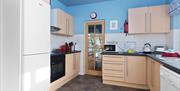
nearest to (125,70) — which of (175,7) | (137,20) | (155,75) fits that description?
(155,75)

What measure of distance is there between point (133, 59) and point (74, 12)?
2725mm

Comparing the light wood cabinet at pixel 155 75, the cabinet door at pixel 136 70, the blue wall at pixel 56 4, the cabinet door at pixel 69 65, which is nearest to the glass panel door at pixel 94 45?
the cabinet door at pixel 69 65

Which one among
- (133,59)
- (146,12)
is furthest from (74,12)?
(133,59)

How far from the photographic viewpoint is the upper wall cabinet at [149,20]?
2924 mm

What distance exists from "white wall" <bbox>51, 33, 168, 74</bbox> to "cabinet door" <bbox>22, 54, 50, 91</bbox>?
191 cm

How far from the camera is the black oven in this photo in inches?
99.0

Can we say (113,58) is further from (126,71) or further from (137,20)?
(137,20)

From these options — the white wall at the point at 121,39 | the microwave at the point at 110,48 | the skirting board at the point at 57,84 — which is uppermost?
the white wall at the point at 121,39

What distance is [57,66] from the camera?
106 inches

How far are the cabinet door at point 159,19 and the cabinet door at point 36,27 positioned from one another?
8.84 feet

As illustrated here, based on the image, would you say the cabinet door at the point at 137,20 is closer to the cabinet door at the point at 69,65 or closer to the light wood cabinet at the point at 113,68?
the light wood cabinet at the point at 113,68

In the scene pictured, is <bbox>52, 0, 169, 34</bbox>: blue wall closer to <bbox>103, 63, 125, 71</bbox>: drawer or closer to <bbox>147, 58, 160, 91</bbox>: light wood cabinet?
<bbox>103, 63, 125, 71</bbox>: drawer

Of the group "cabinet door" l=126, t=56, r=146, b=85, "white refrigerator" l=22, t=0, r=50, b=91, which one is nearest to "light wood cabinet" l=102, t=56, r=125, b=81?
"cabinet door" l=126, t=56, r=146, b=85

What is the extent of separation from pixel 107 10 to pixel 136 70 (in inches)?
84.5
